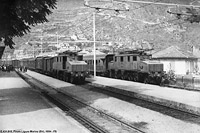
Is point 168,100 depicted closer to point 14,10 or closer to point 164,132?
point 164,132

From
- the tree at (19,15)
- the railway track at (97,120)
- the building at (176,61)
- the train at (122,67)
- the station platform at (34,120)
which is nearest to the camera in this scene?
the station platform at (34,120)

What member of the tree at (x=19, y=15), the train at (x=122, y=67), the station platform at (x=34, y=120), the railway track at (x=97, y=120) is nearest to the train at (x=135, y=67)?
the train at (x=122, y=67)

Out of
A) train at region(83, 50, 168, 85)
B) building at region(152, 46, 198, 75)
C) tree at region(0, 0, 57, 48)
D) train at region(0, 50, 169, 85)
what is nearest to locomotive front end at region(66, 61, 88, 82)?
train at region(0, 50, 169, 85)

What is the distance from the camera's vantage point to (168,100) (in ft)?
53.7

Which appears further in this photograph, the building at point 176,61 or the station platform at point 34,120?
the building at point 176,61

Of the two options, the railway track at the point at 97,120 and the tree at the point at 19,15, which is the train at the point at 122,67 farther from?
the tree at the point at 19,15

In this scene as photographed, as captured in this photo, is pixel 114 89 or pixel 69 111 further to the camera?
pixel 114 89

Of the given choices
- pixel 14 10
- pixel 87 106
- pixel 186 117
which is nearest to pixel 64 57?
pixel 87 106

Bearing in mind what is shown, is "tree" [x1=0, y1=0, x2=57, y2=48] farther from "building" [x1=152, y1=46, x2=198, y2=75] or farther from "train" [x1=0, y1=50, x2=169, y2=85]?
"building" [x1=152, y1=46, x2=198, y2=75]

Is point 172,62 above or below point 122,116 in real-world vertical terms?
above

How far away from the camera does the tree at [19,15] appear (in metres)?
12.2

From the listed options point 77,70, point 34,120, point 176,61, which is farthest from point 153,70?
point 34,120

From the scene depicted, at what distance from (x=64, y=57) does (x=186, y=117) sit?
19.9 meters

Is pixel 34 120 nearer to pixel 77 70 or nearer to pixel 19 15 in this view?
pixel 19 15
